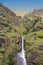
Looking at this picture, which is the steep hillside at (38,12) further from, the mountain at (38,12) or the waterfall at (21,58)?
the waterfall at (21,58)

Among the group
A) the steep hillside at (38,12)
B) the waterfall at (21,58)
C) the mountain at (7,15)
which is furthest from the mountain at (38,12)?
the waterfall at (21,58)

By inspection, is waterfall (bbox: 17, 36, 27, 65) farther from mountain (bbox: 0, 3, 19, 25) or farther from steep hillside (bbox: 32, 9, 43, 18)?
steep hillside (bbox: 32, 9, 43, 18)

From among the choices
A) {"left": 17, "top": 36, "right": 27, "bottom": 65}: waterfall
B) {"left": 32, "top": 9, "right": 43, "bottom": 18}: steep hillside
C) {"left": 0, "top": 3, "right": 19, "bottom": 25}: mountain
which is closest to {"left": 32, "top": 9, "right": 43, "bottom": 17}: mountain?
{"left": 32, "top": 9, "right": 43, "bottom": 18}: steep hillside

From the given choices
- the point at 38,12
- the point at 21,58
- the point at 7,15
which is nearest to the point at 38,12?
the point at 38,12

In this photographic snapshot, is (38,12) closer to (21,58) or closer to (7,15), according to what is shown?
(7,15)

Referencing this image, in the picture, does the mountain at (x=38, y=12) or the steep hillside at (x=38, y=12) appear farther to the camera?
the mountain at (x=38, y=12)

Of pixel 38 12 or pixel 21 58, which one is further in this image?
pixel 38 12

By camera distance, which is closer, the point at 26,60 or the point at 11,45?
the point at 26,60

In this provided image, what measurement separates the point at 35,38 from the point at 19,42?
6.91 m

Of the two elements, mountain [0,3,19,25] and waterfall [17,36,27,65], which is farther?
mountain [0,3,19,25]

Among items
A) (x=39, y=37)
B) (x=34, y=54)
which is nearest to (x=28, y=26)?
(x=39, y=37)

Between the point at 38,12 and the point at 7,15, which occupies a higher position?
the point at 38,12

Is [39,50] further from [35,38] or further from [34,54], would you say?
[35,38]

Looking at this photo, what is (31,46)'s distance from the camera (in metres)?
77.4
